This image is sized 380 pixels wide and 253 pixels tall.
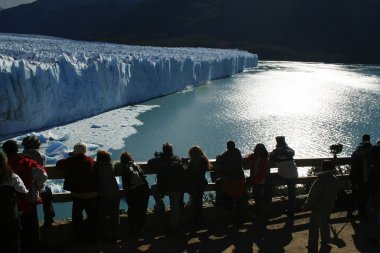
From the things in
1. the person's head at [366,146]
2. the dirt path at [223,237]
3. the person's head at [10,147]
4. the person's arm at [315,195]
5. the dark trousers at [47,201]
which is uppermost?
the person's head at [10,147]

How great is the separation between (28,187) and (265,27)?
10295 centimetres

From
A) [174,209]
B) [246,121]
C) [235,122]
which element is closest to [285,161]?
[174,209]

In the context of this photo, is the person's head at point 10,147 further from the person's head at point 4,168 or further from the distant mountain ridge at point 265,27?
the distant mountain ridge at point 265,27

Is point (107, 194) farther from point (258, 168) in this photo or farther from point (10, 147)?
point (258, 168)

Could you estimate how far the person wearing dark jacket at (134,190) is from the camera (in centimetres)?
488

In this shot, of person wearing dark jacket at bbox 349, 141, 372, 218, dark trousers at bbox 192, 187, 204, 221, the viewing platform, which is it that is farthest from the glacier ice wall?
person wearing dark jacket at bbox 349, 141, 372, 218

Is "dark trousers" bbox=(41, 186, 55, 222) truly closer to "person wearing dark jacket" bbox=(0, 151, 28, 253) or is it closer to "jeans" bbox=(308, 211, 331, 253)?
"person wearing dark jacket" bbox=(0, 151, 28, 253)

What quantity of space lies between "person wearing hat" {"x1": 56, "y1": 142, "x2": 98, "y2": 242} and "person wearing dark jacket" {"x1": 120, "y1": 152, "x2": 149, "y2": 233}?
386 mm

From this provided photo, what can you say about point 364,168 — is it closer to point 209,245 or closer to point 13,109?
point 209,245

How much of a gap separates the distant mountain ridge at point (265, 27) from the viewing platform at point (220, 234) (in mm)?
75804

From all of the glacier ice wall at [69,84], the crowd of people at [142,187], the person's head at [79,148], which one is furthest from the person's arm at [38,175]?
the glacier ice wall at [69,84]

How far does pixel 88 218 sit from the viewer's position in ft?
15.6

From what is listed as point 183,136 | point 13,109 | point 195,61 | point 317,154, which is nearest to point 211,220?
point 317,154

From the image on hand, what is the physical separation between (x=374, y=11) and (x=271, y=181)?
106 metres
